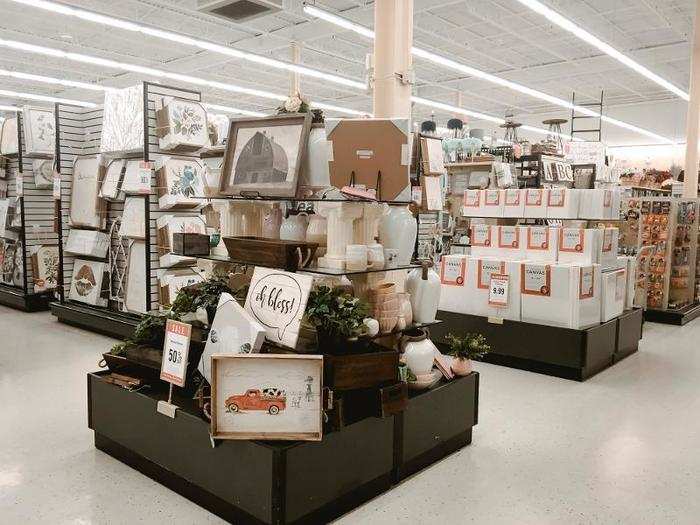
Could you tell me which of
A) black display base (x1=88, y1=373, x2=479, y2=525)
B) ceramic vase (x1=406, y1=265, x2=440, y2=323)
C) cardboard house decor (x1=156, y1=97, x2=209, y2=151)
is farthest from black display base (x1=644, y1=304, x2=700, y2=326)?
cardboard house decor (x1=156, y1=97, x2=209, y2=151)

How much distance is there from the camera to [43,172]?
726 cm

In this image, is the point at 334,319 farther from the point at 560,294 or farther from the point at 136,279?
the point at 136,279

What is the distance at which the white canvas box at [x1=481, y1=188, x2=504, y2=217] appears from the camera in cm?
563

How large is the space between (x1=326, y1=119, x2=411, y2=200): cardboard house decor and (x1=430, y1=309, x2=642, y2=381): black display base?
8.65ft

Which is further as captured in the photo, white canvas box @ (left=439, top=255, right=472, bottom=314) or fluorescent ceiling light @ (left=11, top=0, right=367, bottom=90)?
fluorescent ceiling light @ (left=11, top=0, right=367, bottom=90)

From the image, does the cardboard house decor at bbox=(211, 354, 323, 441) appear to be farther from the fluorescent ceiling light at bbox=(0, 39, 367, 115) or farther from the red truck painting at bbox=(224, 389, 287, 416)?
the fluorescent ceiling light at bbox=(0, 39, 367, 115)

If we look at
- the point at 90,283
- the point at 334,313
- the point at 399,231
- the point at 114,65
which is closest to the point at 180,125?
the point at 90,283

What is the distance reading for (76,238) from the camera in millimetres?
6363

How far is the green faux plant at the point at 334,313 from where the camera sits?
2.54 metres

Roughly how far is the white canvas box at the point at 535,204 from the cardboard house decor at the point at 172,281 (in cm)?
304

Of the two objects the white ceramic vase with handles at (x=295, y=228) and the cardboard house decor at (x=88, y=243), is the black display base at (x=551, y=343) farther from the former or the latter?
the cardboard house decor at (x=88, y=243)

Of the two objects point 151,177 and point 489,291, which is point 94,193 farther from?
point 489,291

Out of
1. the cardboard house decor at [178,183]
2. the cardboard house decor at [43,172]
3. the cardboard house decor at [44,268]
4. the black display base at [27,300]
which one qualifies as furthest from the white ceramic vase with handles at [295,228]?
the cardboard house decor at [43,172]

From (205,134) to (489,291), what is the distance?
2.98 metres
